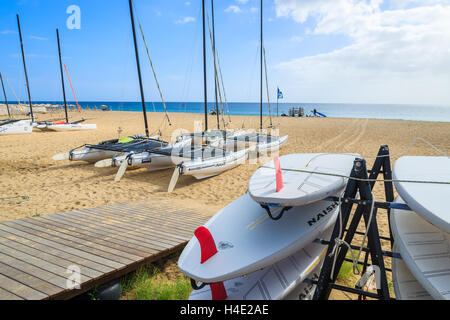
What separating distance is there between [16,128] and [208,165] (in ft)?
53.1

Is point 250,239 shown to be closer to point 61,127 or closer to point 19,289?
point 19,289

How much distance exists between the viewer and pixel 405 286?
199cm

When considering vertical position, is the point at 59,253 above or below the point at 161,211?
above

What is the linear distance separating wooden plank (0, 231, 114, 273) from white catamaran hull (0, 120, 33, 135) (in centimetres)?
1729

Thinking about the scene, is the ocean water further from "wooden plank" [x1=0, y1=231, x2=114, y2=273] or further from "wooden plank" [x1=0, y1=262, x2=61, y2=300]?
"wooden plank" [x1=0, y1=262, x2=61, y2=300]

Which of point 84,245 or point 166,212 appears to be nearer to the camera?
point 84,245

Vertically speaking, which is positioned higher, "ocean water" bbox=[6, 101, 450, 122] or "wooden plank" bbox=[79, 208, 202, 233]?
"ocean water" bbox=[6, 101, 450, 122]

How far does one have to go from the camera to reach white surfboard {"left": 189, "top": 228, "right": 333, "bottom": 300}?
2.28 metres

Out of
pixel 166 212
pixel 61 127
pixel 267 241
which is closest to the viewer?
pixel 267 241

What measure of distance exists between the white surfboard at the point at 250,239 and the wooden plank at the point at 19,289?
1384 mm

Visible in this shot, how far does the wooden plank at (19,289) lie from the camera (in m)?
2.35

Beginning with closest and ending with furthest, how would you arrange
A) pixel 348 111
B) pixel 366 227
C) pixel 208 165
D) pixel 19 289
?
pixel 366 227
pixel 19 289
pixel 208 165
pixel 348 111

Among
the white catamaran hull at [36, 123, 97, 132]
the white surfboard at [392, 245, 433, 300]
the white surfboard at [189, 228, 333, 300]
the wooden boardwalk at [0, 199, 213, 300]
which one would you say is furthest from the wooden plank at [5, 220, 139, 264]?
the white catamaran hull at [36, 123, 97, 132]

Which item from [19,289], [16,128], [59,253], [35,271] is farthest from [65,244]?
[16,128]
